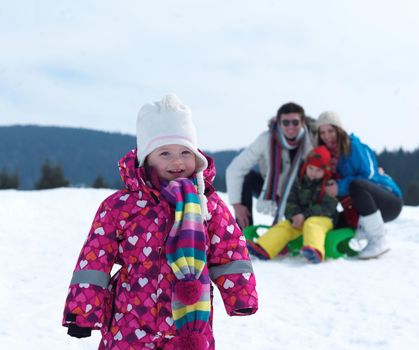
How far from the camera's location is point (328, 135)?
17.4 ft

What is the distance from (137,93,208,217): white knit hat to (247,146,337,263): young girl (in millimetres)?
3002

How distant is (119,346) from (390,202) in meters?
4.14

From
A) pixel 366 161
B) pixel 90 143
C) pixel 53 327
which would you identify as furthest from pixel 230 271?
pixel 90 143

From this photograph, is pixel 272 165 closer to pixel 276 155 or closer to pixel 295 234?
pixel 276 155

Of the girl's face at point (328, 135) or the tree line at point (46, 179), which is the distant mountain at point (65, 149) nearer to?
the tree line at point (46, 179)

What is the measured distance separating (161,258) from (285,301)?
2.10m

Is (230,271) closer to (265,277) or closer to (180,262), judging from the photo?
(180,262)

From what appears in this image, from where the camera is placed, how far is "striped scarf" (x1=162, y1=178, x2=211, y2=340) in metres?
1.88

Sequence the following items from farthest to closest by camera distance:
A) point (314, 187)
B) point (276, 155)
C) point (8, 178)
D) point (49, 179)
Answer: point (8, 178), point (49, 179), point (276, 155), point (314, 187)

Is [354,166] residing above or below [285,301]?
above

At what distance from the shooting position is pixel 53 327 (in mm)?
3139

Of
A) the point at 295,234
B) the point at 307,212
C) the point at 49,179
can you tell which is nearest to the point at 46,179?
the point at 49,179

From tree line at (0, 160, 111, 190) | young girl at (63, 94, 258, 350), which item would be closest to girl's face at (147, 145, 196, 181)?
young girl at (63, 94, 258, 350)

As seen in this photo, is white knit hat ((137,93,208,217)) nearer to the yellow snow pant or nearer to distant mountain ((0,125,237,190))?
the yellow snow pant
